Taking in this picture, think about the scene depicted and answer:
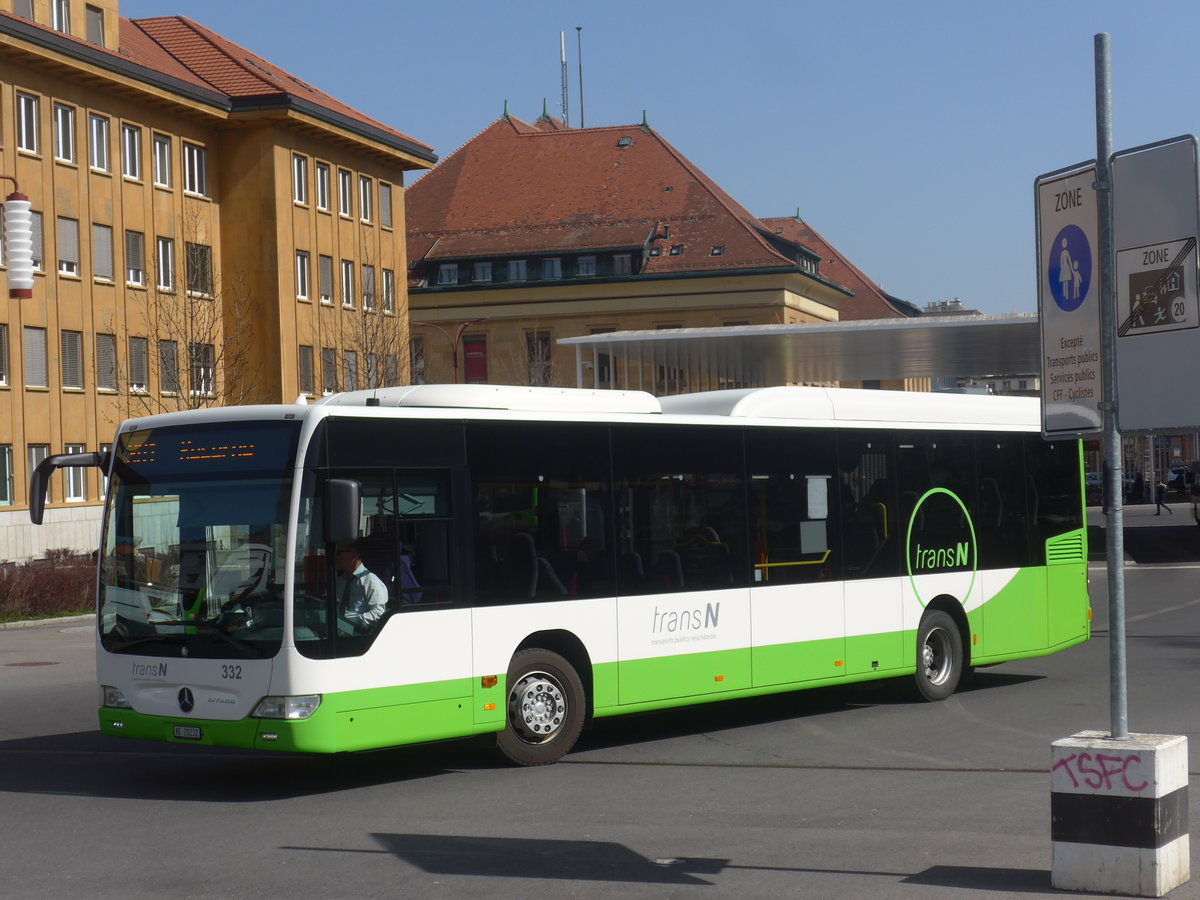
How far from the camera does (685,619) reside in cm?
1286

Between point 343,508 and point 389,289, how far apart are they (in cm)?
5597

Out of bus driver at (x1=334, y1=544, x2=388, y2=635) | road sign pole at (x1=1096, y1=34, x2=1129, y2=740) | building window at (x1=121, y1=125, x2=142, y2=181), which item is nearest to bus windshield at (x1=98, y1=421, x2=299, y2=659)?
bus driver at (x1=334, y1=544, x2=388, y2=635)

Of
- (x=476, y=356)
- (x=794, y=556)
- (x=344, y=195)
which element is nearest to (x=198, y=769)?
(x=794, y=556)

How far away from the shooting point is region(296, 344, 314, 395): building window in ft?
198

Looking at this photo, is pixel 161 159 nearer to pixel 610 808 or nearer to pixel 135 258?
pixel 135 258

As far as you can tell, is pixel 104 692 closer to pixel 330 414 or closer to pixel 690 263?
pixel 330 414

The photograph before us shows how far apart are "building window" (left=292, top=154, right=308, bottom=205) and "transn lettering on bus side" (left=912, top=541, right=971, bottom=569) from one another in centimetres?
4727

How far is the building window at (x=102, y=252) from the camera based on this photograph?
51750 millimetres

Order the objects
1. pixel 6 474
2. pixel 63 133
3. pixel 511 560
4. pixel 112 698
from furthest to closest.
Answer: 1. pixel 63 133
2. pixel 6 474
3. pixel 511 560
4. pixel 112 698

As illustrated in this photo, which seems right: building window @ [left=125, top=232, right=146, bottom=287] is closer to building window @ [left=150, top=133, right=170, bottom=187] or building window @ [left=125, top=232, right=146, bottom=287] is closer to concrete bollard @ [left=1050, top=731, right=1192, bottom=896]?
building window @ [left=150, top=133, right=170, bottom=187]

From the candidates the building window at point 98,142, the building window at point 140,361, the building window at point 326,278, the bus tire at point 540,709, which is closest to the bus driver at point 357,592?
the bus tire at point 540,709

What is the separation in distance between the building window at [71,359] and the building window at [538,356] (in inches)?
1074

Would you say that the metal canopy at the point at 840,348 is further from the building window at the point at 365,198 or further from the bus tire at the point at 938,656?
the bus tire at the point at 938,656

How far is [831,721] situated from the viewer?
1402 cm
